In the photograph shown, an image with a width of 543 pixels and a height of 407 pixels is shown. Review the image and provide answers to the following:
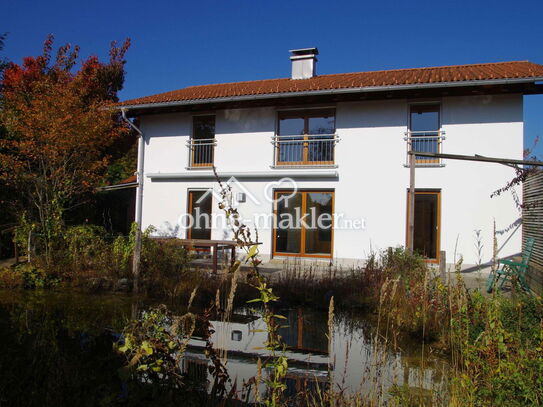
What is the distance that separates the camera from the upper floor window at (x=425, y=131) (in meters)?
11.1

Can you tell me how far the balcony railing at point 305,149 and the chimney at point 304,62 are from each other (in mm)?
3122

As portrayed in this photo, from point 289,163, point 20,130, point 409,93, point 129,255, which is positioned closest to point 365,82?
point 409,93

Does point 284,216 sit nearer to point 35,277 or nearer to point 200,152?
point 200,152

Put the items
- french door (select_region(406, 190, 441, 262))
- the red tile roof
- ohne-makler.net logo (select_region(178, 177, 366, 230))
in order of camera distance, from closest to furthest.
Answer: the red tile roof, french door (select_region(406, 190, 441, 262)), ohne-makler.net logo (select_region(178, 177, 366, 230))

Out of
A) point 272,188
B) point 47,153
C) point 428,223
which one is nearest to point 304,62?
point 272,188

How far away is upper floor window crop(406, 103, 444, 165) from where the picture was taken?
11133 millimetres

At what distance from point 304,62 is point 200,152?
4827mm

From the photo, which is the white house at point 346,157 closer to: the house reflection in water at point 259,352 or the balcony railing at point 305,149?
the balcony railing at point 305,149

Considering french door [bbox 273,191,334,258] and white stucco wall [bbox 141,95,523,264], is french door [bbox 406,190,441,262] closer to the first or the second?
white stucco wall [bbox 141,95,523,264]

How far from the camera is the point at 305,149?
40.7 ft

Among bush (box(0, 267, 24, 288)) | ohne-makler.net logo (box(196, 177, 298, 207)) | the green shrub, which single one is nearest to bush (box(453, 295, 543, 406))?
the green shrub

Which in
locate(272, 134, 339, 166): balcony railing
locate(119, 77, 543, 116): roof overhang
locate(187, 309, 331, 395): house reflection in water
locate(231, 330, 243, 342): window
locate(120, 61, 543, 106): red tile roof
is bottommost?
locate(231, 330, 243, 342): window

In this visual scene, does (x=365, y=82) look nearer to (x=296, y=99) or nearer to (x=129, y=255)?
(x=296, y=99)

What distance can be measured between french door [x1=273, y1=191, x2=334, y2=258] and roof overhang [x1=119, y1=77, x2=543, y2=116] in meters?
2.76
